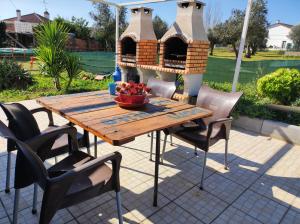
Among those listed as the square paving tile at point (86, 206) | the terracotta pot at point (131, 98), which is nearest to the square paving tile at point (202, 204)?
the square paving tile at point (86, 206)

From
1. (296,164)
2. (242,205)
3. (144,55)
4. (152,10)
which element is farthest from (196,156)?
(152,10)

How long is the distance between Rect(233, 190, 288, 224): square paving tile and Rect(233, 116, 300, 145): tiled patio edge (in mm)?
1654

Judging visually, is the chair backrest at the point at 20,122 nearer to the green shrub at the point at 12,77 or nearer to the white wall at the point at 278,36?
the green shrub at the point at 12,77

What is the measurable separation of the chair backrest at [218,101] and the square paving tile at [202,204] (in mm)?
869

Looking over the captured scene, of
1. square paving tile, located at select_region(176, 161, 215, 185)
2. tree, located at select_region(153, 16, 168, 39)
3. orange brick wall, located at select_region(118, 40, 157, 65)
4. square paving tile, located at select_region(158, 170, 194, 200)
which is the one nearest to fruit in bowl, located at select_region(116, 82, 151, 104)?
square paving tile, located at select_region(158, 170, 194, 200)

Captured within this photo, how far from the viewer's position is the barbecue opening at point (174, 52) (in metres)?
4.40

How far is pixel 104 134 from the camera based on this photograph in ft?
5.07

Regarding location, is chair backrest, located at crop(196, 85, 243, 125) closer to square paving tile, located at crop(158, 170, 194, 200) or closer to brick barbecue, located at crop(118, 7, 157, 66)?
square paving tile, located at crop(158, 170, 194, 200)

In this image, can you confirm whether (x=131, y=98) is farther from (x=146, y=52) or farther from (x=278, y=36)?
(x=278, y=36)

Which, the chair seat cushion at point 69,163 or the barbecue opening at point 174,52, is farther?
the barbecue opening at point 174,52

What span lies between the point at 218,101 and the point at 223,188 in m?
0.95

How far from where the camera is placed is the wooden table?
161 centimetres

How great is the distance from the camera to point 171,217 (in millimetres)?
1860

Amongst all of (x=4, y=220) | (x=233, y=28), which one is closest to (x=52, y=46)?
(x=4, y=220)
